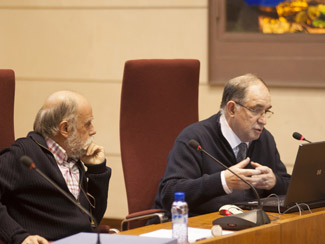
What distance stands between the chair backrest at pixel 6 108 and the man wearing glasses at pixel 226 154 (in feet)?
2.20

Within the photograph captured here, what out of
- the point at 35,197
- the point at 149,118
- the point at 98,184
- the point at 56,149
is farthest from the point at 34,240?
the point at 149,118

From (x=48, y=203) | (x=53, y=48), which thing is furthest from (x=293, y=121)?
(x=48, y=203)

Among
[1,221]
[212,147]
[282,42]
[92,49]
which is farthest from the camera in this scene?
[92,49]

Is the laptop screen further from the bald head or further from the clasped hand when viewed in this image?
the bald head

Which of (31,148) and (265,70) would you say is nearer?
(31,148)

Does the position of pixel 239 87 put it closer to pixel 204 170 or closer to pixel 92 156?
pixel 204 170

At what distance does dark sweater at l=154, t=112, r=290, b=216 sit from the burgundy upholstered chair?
0.17 metres

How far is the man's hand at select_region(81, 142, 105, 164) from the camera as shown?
267 cm

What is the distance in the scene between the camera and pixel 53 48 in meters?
4.73

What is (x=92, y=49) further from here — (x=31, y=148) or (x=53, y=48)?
(x=31, y=148)

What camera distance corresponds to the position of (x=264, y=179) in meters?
2.71

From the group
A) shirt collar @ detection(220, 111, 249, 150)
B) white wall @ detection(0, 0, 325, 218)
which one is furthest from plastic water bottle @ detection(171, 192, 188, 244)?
white wall @ detection(0, 0, 325, 218)

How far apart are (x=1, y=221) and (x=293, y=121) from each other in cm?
235

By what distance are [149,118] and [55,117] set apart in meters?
0.63
